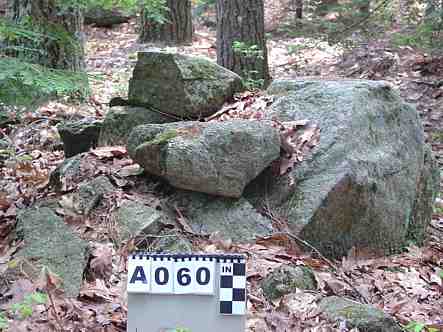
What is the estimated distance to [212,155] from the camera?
4070 mm

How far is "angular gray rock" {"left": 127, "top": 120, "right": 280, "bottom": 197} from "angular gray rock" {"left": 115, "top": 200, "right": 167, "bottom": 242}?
28 cm

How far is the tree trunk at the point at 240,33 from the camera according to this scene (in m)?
8.54

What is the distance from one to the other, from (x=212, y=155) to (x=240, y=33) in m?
4.97

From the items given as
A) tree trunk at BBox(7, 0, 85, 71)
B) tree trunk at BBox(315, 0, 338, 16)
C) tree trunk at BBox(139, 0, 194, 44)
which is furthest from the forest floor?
tree trunk at BBox(315, 0, 338, 16)

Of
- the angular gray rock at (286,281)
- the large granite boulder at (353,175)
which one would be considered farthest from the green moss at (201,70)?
the angular gray rock at (286,281)

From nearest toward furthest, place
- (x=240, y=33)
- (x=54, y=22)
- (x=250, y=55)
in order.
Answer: (x=54, y=22)
(x=250, y=55)
(x=240, y=33)

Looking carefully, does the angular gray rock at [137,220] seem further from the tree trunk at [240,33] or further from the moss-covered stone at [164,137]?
the tree trunk at [240,33]

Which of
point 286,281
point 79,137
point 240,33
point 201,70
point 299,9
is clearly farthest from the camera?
point 299,9

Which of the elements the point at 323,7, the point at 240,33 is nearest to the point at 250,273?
the point at 240,33

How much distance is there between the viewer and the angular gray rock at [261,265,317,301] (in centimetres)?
350

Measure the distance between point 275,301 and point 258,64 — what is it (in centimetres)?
580

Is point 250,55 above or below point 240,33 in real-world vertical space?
below

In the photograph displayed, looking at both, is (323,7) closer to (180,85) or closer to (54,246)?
(180,85)

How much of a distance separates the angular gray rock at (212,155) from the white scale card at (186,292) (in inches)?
53.5
